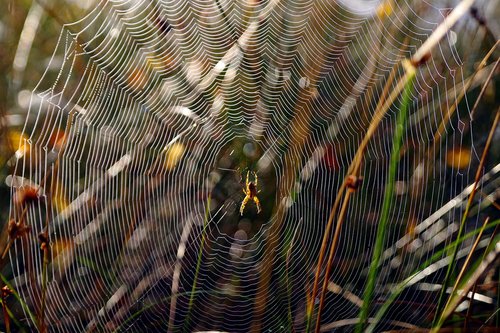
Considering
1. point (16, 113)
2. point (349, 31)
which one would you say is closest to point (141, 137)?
point (16, 113)

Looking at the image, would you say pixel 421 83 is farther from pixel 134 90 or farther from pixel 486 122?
pixel 134 90

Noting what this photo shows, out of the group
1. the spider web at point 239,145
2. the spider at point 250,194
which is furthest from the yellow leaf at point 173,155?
the spider at point 250,194

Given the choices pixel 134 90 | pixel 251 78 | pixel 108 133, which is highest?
pixel 251 78

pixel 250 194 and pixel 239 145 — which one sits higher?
pixel 239 145

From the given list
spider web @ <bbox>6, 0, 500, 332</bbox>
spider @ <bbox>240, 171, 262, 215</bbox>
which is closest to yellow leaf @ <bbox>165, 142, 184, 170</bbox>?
spider web @ <bbox>6, 0, 500, 332</bbox>

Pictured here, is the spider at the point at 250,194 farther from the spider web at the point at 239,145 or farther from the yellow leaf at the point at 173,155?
the yellow leaf at the point at 173,155

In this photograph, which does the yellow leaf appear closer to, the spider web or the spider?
the spider web

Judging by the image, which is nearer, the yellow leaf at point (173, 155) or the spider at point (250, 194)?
the spider at point (250, 194)

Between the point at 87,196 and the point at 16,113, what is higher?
the point at 16,113
